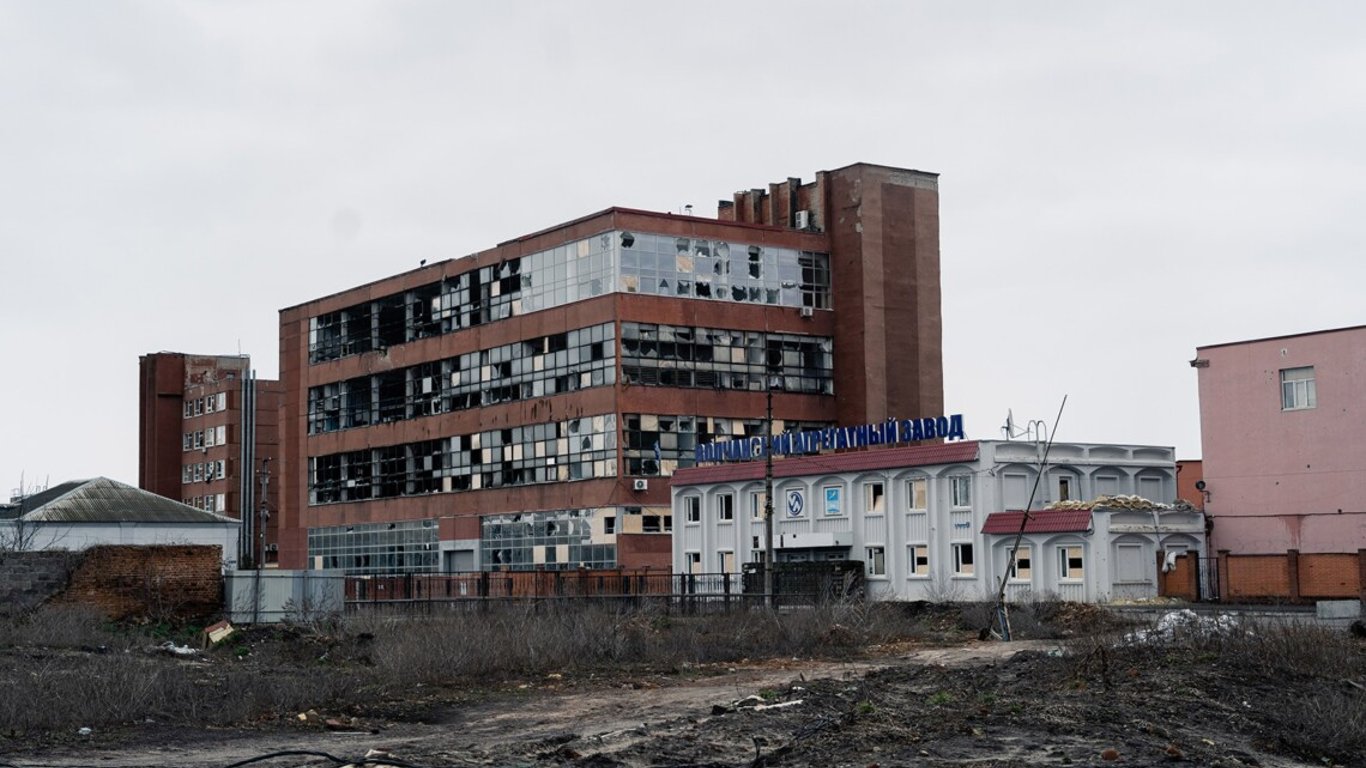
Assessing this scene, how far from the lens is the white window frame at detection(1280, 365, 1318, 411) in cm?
5291

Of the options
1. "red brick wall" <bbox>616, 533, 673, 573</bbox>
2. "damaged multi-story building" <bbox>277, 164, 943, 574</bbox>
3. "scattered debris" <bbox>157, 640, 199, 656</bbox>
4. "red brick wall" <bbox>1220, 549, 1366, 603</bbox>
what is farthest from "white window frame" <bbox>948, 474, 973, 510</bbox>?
"scattered debris" <bbox>157, 640, 199, 656</bbox>

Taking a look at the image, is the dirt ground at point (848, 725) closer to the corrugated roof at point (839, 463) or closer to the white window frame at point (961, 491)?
the white window frame at point (961, 491)

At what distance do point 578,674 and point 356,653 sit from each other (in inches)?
263

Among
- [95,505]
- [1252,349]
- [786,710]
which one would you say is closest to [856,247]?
[1252,349]

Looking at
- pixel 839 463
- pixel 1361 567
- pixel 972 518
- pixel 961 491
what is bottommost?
pixel 1361 567

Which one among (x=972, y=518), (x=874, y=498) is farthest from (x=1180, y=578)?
(x=874, y=498)

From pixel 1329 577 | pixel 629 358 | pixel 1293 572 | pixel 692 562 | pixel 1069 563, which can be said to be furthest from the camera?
pixel 629 358

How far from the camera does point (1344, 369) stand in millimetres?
51781

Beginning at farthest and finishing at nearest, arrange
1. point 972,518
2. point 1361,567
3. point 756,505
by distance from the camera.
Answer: point 756,505, point 972,518, point 1361,567

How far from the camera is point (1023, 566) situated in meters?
52.5

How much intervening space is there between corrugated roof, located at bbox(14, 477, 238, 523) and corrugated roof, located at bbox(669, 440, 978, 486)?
26.4 m

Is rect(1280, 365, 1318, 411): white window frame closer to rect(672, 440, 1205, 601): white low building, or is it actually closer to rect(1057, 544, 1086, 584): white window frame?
rect(672, 440, 1205, 601): white low building

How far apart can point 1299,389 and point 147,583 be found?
3627cm

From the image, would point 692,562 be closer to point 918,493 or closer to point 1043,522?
point 918,493
